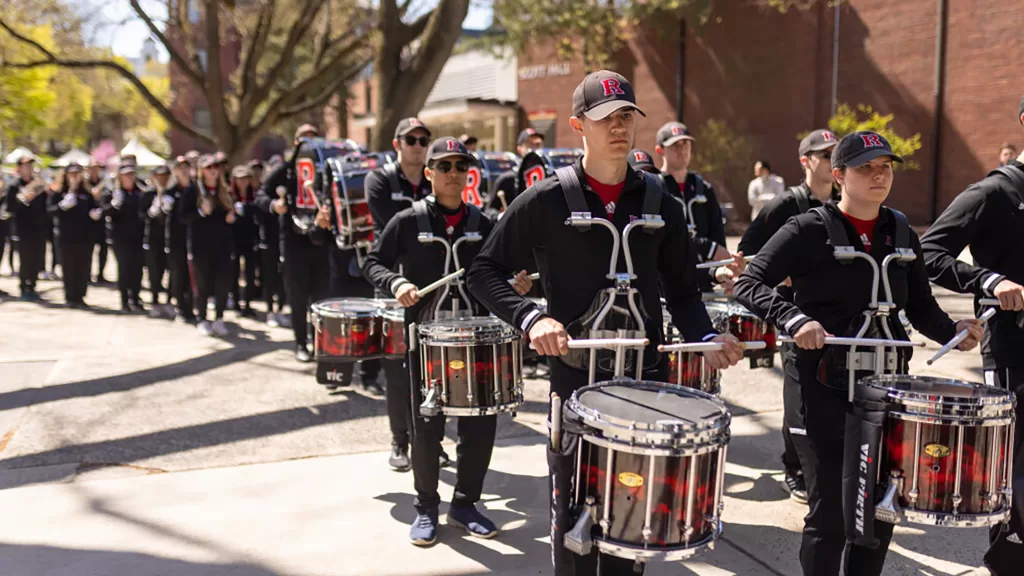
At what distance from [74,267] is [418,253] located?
10.0m

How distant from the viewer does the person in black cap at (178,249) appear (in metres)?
11.1

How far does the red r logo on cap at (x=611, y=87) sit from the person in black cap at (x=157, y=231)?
9.24 metres

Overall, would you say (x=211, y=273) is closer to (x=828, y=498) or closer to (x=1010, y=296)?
(x=828, y=498)

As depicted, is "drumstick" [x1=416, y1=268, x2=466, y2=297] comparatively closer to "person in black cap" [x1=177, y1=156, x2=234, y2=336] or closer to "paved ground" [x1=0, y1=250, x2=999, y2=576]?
"paved ground" [x1=0, y1=250, x2=999, y2=576]

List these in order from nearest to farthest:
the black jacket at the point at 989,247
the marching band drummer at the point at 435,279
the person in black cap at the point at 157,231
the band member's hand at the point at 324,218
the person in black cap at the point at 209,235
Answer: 1. the black jacket at the point at 989,247
2. the marching band drummer at the point at 435,279
3. the band member's hand at the point at 324,218
4. the person in black cap at the point at 209,235
5. the person in black cap at the point at 157,231

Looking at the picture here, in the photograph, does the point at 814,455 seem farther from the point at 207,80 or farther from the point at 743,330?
the point at 207,80

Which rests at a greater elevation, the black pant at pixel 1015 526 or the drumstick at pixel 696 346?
the drumstick at pixel 696 346

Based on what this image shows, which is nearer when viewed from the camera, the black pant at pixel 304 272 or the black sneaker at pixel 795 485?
the black sneaker at pixel 795 485

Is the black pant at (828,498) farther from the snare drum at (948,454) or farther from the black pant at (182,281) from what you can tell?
the black pant at (182,281)

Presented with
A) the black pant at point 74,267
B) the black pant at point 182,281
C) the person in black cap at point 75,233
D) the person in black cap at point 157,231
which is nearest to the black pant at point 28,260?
the person in black cap at point 75,233

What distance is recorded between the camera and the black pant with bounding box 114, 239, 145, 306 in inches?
492

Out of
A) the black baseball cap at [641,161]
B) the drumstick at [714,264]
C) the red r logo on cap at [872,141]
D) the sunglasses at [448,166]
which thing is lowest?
the drumstick at [714,264]

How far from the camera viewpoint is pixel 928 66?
66.0 feet

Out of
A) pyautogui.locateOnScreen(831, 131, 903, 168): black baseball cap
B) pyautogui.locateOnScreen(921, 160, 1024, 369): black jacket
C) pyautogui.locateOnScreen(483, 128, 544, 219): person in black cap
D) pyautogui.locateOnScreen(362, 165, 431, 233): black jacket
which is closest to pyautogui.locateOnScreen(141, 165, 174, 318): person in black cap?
pyautogui.locateOnScreen(483, 128, 544, 219): person in black cap
